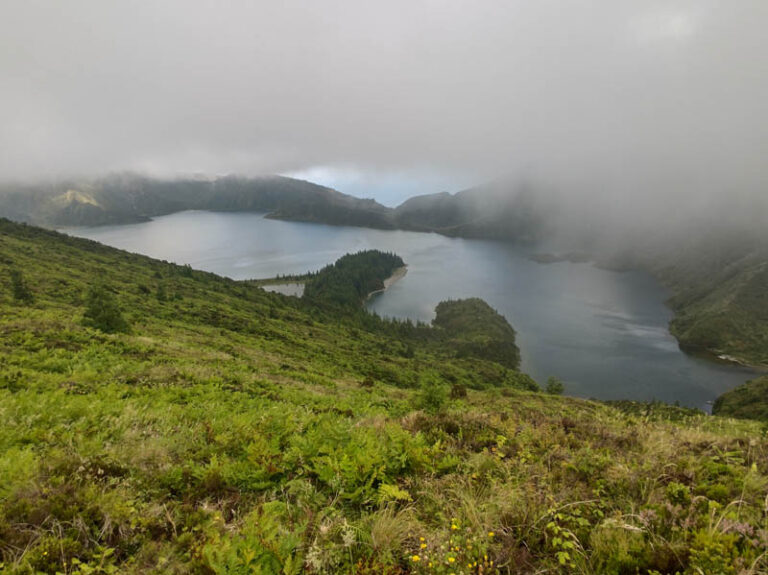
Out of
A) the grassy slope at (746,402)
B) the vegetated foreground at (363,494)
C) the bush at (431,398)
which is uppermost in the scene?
the vegetated foreground at (363,494)

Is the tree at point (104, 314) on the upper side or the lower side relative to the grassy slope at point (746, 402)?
upper

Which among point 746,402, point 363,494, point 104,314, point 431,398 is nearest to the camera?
point 363,494

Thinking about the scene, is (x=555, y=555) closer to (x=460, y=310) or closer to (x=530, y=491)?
(x=530, y=491)

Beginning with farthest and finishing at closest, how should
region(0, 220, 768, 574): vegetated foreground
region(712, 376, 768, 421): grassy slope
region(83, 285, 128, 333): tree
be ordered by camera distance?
1. region(712, 376, 768, 421): grassy slope
2. region(83, 285, 128, 333): tree
3. region(0, 220, 768, 574): vegetated foreground

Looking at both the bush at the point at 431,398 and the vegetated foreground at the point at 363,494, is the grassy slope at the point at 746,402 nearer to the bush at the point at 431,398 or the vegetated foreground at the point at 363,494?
the bush at the point at 431,398

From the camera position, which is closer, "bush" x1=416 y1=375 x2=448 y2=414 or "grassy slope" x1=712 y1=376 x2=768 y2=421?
"bush" x1=416 y1=375 x2=448 y2=414

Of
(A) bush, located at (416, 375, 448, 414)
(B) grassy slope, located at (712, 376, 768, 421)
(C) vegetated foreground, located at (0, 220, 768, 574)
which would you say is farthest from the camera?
(B) grassy slope, located at (712, 376, 768, 421)

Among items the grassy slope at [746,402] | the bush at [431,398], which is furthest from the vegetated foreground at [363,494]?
the grassy slope at [746,402]

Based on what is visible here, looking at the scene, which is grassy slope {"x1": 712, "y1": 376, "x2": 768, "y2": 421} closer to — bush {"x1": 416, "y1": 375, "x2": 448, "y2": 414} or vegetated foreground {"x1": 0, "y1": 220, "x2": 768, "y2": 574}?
bush {"x1": 416, "y1": 375, "x2": 448, "y2": 414}

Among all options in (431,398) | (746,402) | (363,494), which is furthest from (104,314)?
(746,402)

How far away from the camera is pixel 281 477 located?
5109 mm

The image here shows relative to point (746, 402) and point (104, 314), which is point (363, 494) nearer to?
point (104, 314)

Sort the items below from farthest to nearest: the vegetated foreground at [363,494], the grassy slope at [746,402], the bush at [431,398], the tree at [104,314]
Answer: the grassy slope at [746,402], the tree at [104,314], the bush at [431,398], the vegetated foreground at [363,494]

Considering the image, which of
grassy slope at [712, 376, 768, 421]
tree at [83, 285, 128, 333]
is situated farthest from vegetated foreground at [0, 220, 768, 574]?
grassy slope at [712, 376, 768, 421]
